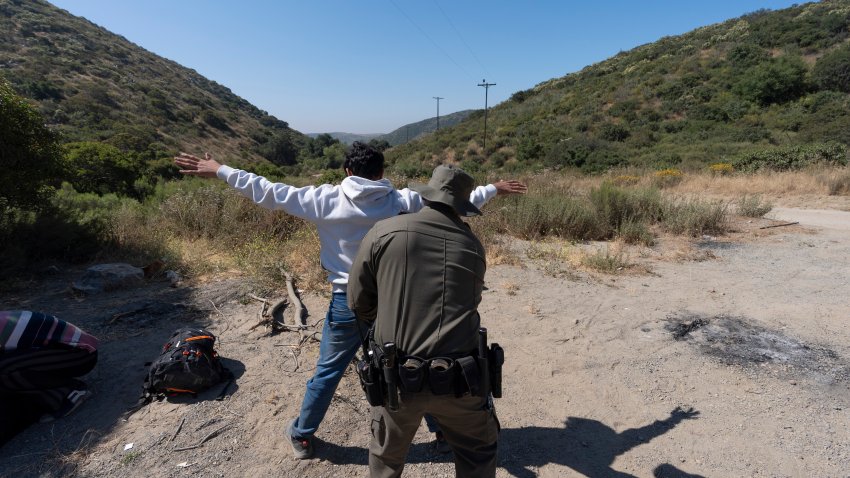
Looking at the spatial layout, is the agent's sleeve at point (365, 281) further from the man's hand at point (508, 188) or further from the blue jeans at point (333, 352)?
the man's hand at point (508, 188)

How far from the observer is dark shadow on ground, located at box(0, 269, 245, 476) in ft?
8.37

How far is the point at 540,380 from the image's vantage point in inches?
136

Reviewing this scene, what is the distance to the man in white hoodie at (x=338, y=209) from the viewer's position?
2.24m

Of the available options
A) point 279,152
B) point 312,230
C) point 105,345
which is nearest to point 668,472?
point 105,345

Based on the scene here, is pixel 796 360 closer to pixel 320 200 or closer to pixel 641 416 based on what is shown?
pixel 641 416

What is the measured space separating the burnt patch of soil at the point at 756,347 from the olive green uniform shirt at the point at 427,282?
3.18m

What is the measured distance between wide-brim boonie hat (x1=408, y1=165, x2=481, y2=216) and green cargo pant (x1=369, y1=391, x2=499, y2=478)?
2.48 ft

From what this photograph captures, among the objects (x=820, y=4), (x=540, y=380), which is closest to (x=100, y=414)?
(x=540, y=380)

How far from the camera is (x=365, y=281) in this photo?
1826 millimetres

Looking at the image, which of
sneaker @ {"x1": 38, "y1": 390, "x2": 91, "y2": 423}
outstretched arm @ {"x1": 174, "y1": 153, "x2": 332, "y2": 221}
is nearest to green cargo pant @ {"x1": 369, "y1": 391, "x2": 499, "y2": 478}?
outstretched arm @ {"x1": 174, "y1": 153, "x2": 332, "y2": 221}

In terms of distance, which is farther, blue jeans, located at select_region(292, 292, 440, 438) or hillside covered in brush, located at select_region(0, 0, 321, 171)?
hillside covered in brush, located at select_region(0, 0, 321, 171)

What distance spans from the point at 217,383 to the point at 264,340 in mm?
775

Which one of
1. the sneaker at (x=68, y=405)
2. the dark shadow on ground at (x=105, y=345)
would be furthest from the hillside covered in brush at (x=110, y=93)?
the sneaker at (x=68, y=405)

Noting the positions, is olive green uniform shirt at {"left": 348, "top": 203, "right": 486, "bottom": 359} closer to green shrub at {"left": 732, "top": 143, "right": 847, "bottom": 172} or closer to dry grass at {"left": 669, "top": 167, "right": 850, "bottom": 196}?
dry grass at {"left": 669, "top": 167, "right": 850, "bottom": 196}
